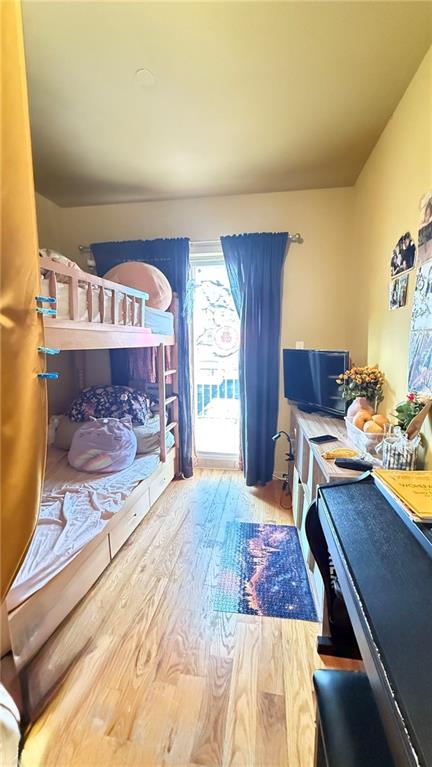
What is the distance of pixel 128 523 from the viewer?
2.09 metres

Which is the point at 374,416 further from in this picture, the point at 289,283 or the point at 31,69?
the point at 31,69

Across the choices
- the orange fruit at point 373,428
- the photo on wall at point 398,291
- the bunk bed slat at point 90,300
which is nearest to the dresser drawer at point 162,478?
the bunk bed slat at point 90,300

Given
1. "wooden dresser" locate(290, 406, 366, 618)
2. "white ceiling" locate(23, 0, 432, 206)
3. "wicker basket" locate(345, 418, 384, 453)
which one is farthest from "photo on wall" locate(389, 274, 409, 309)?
"white ceiling" locate(23, 0, 432, 206)

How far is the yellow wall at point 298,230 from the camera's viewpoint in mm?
2793

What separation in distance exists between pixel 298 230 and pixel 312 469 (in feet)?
7.12

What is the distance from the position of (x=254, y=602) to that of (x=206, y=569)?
35 cm

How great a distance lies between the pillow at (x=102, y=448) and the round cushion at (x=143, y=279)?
110 cm

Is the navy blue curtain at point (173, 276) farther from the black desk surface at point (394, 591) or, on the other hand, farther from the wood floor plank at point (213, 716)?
the black desk surface at point (394, 591)

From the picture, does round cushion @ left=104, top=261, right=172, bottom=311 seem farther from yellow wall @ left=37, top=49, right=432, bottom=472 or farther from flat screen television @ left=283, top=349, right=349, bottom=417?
flat screen television @ left=283, top=349, right=349, bottom=417

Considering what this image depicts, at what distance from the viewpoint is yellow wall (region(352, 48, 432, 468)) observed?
58.3 inches

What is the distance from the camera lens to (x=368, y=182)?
90.0 inches

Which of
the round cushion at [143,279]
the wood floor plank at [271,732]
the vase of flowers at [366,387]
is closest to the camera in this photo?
the wood floor plank at [271,732]

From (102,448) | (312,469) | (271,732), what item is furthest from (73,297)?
(271,732)

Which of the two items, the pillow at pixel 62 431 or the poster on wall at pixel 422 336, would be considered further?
the pillow at pixel 62 431
